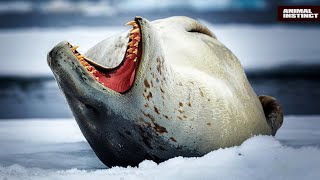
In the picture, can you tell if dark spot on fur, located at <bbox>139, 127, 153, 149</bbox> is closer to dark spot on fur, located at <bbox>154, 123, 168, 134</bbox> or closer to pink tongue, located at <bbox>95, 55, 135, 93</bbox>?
dark spot on fur, located at <bbox>154, 123, 168, 134</bbox>

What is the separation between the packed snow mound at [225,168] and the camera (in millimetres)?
2098

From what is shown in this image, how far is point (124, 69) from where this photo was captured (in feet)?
7.46

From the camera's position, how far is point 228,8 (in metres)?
3.63

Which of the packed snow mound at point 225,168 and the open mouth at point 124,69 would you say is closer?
the packed snow mound at point 225,168

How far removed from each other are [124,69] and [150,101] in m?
0.15

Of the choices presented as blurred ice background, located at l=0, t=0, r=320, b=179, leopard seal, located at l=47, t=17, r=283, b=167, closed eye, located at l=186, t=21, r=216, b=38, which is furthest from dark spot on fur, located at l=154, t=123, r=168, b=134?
blurred ice background, located at l=0, t=0, r=320, b=179

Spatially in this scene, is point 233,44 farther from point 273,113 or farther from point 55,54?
point 55,54

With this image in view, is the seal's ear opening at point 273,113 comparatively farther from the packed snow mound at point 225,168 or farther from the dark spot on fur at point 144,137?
the dark spot on fur at point 144,137

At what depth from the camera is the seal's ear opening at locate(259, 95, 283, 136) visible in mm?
3054

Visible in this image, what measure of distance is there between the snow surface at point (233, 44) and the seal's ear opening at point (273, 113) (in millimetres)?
389

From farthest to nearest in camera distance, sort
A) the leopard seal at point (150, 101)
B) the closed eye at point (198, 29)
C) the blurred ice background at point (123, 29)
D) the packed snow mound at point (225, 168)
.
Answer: the blurred ice background at point (123, 29) → the closed eye at point (198, 29) → the leopard seal at point (150, 101) → the packed snow mound at point (225, 168)

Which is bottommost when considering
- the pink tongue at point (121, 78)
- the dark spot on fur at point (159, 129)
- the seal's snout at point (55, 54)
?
the dark spot on fur at point (159, 129)

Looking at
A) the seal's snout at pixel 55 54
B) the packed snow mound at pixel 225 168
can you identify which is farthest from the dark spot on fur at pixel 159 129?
the seal's snout at pixel 55 54

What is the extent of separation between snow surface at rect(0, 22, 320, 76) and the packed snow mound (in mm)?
1228
